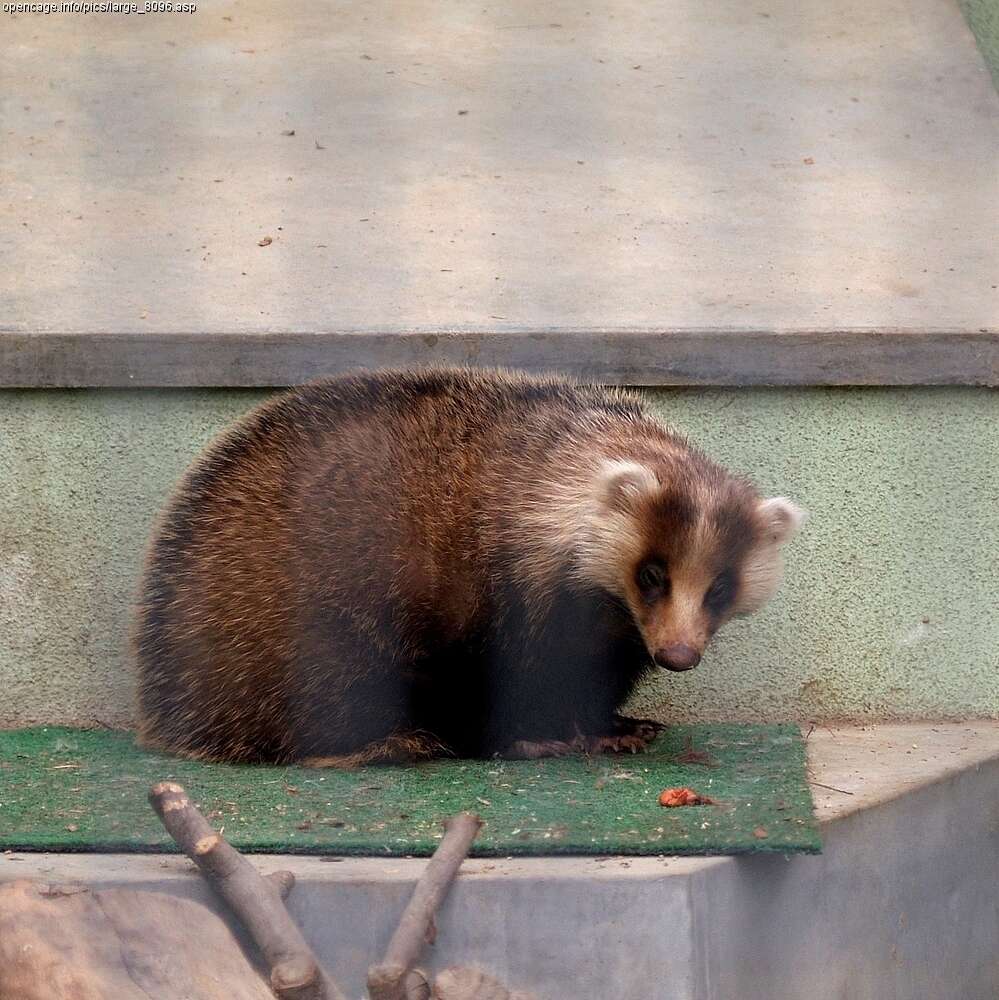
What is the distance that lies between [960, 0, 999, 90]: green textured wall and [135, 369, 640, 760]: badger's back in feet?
8.54

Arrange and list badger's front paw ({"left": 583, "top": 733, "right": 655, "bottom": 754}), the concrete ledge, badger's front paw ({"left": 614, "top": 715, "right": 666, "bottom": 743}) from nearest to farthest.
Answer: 1. badger's front paw ({"left": 583, "top": 733, "right": 655, "bottom": 754})
2. badger's front paw ({"left": 614, "top": 715, "right": 666, "bottom": 743})
3. the concrete ledge

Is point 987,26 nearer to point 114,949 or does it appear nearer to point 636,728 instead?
point 636,728

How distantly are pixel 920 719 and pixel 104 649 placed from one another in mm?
2264

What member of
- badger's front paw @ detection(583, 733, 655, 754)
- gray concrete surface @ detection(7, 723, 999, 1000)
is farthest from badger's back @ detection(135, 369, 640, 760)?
gray concrete surface @ detection(7, 723, 999, 1000)

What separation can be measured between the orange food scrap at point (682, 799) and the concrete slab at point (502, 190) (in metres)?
1.34

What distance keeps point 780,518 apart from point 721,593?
0.85 feet

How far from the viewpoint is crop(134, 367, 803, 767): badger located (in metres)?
3.64

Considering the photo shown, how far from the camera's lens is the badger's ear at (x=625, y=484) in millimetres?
3502

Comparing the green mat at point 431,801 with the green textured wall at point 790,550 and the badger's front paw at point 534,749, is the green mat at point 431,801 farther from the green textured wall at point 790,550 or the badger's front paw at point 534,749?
the green textured wall at point 790,550

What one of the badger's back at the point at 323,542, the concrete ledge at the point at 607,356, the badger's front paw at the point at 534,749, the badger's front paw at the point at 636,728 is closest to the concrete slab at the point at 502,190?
the concrete ledge at the point at 607,356

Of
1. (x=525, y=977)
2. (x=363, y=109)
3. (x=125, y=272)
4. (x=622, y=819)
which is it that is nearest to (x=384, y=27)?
(x=363, y=109)

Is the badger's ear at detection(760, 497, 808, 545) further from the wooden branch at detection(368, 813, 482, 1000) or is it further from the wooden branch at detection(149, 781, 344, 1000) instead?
the wooden branch at detection(149, 781, 344, 1000)

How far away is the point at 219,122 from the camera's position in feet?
17.0

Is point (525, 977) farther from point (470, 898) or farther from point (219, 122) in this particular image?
point (219, 122)
